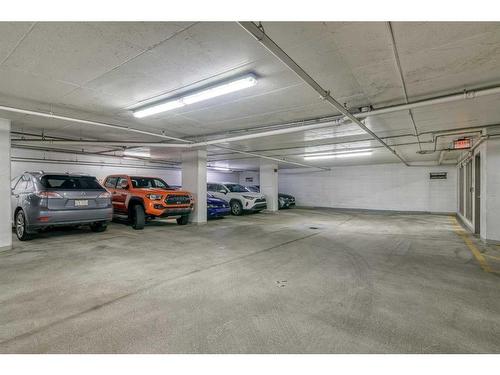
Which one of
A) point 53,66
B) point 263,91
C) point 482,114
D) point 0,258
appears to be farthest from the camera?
point 482,114

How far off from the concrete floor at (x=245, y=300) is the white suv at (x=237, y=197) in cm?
611

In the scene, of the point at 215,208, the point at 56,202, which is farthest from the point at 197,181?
the point at 56,202

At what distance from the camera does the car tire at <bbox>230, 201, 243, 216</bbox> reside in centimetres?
1145

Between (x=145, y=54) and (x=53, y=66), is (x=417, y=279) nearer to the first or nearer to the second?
(x=145, y=54)

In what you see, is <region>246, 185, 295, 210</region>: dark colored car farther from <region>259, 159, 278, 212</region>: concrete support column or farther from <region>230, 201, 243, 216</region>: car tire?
<region>230, 201, 243, 216</region>: car tire

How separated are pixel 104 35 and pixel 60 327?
9.15 feet

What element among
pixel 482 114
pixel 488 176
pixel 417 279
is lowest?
pixel 417 279

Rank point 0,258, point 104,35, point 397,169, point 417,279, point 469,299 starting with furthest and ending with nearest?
point 397,169
point 0,258
point 417,279
point 469,299
point 104,35

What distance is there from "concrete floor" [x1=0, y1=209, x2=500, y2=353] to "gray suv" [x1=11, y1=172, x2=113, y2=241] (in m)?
0.61

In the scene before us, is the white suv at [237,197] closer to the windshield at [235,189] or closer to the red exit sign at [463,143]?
the windshield at [235,189]

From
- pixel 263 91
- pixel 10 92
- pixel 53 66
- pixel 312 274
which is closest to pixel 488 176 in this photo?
pixel 312 274

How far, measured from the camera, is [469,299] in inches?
110

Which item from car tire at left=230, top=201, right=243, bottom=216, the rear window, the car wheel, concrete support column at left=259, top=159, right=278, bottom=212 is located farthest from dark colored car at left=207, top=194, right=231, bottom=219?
the car wheel

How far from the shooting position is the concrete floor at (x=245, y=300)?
77.0 inches
